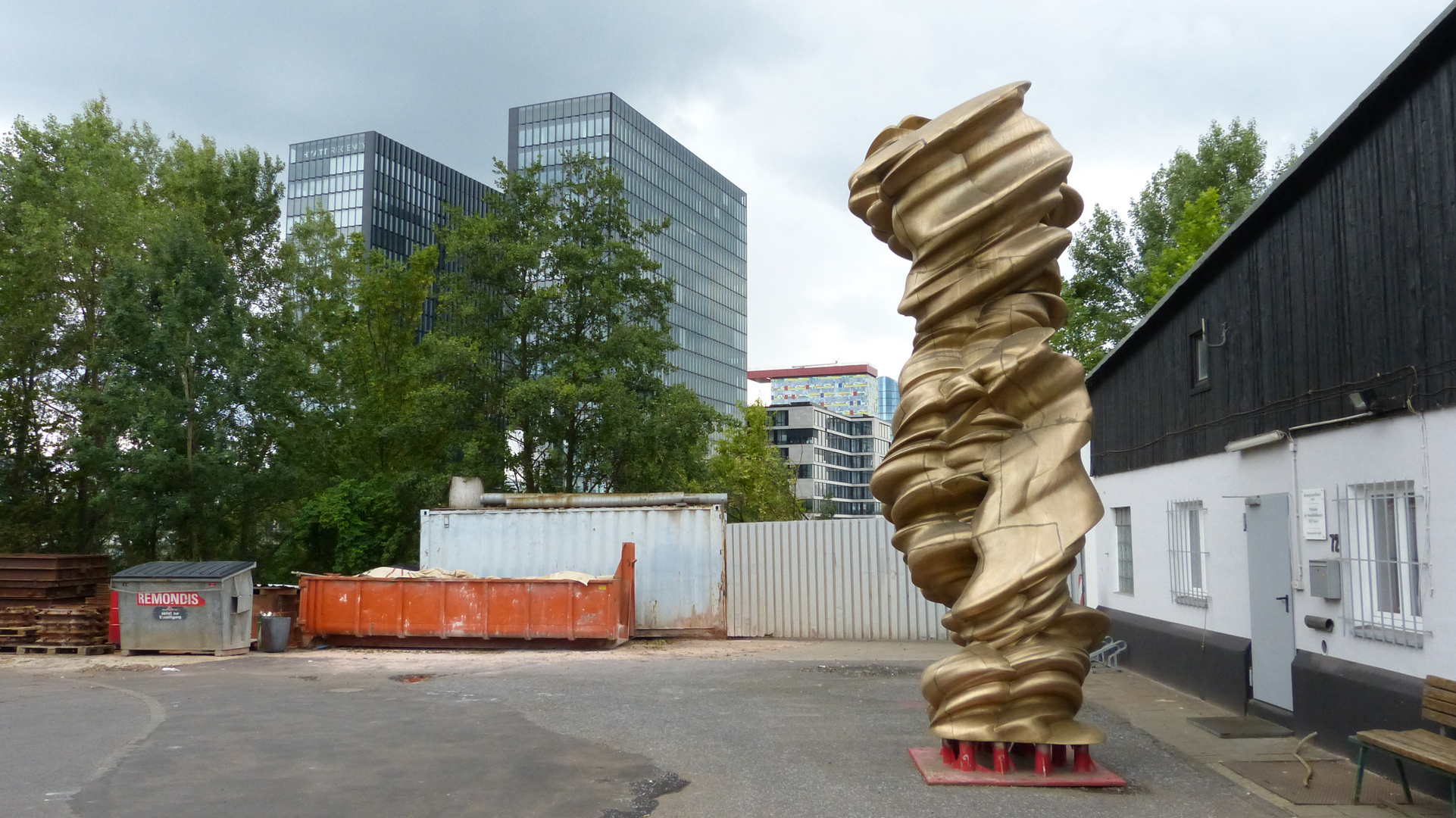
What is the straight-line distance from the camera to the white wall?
7.29 metres

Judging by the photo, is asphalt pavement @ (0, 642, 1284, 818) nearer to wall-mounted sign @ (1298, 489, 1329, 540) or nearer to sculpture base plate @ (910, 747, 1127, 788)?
sculpture base plate @ (910, 747, 1127, 788)

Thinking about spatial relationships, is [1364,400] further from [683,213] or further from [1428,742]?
[683,213]

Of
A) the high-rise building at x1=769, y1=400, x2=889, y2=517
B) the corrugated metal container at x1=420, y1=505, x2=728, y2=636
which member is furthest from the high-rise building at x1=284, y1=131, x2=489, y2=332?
the corrugated metal container at x1=420, y1=505, x2=728, y2=636

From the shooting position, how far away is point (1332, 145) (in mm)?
8797

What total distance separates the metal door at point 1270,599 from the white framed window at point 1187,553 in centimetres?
142

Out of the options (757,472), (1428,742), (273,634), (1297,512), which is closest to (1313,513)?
(1297,512)

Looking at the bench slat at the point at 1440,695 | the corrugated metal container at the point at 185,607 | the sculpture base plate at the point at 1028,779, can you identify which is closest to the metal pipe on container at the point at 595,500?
the corrugated metal container at the point at 185,607

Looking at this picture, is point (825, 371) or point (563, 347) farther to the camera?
point (825, 371)

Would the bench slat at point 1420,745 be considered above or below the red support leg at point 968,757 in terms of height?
above

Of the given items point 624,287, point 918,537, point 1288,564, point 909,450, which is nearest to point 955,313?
Answer: point 909,450

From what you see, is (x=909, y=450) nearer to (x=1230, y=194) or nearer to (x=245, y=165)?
(x=1230, y=194)

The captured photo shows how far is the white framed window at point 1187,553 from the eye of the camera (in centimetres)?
→ 1196

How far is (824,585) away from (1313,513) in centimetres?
1097

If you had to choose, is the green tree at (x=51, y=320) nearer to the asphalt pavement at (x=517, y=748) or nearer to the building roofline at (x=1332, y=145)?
the asphalt pavement at (x=517, y=748)
